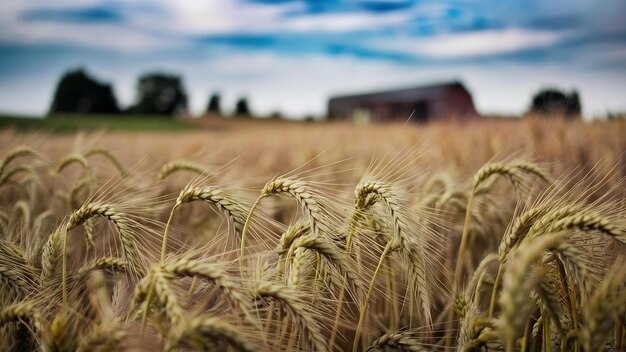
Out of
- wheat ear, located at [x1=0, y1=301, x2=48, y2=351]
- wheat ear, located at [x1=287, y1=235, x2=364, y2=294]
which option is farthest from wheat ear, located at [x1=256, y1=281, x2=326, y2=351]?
wheat ear, located at [x1=0, y1=301, x2=48, y2=351]

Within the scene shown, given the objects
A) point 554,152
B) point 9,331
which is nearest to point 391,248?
point 9,331

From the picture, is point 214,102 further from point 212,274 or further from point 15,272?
point 212,274

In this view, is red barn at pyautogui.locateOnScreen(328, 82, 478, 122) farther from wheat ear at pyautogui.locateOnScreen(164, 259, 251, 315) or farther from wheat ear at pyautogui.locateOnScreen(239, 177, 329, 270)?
wheat ear at pyautogui.locateOnScreen(164, 259, 251, 315)

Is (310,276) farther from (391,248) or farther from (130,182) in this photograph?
(130,182)

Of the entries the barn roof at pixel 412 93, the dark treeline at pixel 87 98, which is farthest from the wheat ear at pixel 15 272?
the dark treeline at pixel 87 98

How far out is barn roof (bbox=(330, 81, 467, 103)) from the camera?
27828 millimetres

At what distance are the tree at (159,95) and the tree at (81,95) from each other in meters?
4.76

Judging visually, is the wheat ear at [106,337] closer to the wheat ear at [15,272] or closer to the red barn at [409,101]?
the wheat ear at [15,272]

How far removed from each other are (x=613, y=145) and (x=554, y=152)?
506 millimetres

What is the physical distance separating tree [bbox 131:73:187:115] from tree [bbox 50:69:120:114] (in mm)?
4756

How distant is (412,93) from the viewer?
2925 cm

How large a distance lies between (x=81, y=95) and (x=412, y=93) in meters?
29.3

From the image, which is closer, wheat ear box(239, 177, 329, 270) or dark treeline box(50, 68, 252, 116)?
wheat ear box(239, 177, 329, 270)

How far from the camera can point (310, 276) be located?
4.70 feet
